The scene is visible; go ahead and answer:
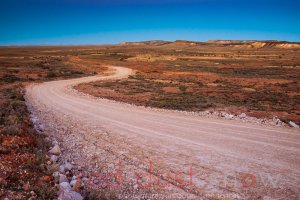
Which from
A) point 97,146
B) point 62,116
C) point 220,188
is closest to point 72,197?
point 220,188

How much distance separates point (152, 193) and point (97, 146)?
13.2 ft

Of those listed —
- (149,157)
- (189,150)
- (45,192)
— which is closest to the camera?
(45,192)

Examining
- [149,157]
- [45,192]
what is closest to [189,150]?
[149,157]

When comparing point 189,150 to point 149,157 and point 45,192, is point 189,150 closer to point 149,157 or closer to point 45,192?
point 149,157

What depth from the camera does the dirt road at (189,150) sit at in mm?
6844

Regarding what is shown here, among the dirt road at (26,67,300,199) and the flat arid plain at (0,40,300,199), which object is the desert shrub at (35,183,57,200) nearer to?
the flat arid plain at (0,40,300,199)

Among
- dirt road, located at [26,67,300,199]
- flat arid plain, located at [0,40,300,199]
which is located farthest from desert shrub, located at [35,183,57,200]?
dirt road, located at [26,67,300,199]

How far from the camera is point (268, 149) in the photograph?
9406 millimetres

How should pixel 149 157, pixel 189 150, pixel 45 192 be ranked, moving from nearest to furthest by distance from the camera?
1. pixel 45 192
2. pixel 149 157
3. pixel 189 150

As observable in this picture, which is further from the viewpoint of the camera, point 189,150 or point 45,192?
point 189,150

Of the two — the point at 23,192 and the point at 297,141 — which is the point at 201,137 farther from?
the point at 23,192

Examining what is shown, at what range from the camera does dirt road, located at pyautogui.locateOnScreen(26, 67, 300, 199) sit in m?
6.84

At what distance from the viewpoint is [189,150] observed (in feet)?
31.0

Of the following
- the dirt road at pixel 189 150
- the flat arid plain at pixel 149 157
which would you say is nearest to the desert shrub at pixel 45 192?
the flat arid plain at pixel 149 157
